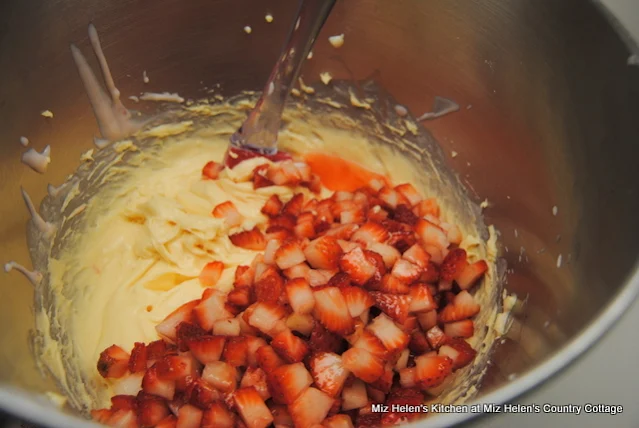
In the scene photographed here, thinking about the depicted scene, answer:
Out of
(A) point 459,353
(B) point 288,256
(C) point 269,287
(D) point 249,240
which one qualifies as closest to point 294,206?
(D) point 249,240

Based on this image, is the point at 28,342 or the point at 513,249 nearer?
the point at 28,342

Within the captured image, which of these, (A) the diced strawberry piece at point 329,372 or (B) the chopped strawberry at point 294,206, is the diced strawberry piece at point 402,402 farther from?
(B) the chopped strawberry at point 294,206

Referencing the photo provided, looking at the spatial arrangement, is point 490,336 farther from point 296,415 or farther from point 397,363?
point 296,415

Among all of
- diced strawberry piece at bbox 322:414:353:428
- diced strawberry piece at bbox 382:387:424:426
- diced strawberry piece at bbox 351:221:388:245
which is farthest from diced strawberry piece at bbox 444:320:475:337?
diced strawberry piece at bbox 322:414:353:428

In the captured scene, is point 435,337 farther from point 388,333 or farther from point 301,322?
point 301,322

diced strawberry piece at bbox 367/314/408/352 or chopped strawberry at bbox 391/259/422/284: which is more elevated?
chopped strawberry at bbox 391/259/422/284

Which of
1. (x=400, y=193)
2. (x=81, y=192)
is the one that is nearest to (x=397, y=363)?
(x=400, y=193)

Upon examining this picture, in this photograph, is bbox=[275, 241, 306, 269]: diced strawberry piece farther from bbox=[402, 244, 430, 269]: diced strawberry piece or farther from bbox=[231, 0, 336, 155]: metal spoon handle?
bbox=[231, 0, 336, 155]: metal spoon handle
